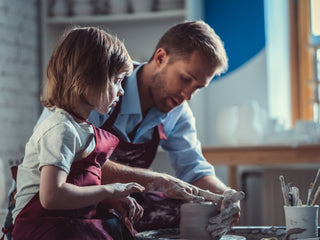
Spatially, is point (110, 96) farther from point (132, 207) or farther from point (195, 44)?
point (195, 44)

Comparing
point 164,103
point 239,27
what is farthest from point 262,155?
point 164,103

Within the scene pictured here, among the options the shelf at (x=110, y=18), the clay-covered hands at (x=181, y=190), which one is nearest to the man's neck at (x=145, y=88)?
the clay-covered hands at (x=181, y=190)

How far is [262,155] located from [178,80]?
1.27 metres

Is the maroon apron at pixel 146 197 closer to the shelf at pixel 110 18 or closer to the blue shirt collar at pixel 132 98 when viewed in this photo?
the blue shirt collar at pixel 132 98

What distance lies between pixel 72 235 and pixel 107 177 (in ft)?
0.96

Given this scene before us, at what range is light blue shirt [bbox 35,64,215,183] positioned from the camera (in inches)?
64.9

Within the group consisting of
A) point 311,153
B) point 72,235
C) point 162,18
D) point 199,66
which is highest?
point 162,18

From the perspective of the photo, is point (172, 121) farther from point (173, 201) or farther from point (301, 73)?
point (301, 73)

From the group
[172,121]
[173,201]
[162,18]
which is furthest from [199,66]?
[162,18]

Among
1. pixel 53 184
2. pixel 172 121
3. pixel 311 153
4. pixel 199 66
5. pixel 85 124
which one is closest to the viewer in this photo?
pixel 53 184

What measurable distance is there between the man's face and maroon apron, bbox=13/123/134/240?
511mm

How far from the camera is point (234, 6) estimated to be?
11.2 feet

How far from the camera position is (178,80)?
65.7 inches

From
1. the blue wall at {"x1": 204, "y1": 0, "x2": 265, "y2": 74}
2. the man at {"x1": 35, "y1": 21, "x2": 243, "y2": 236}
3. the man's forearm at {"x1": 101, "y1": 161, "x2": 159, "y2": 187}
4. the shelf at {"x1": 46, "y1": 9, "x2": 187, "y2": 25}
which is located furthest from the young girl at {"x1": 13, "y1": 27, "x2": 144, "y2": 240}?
the blue wall at {"x1": 204, "y1": 0, "x2": 265, "y2": 74}
